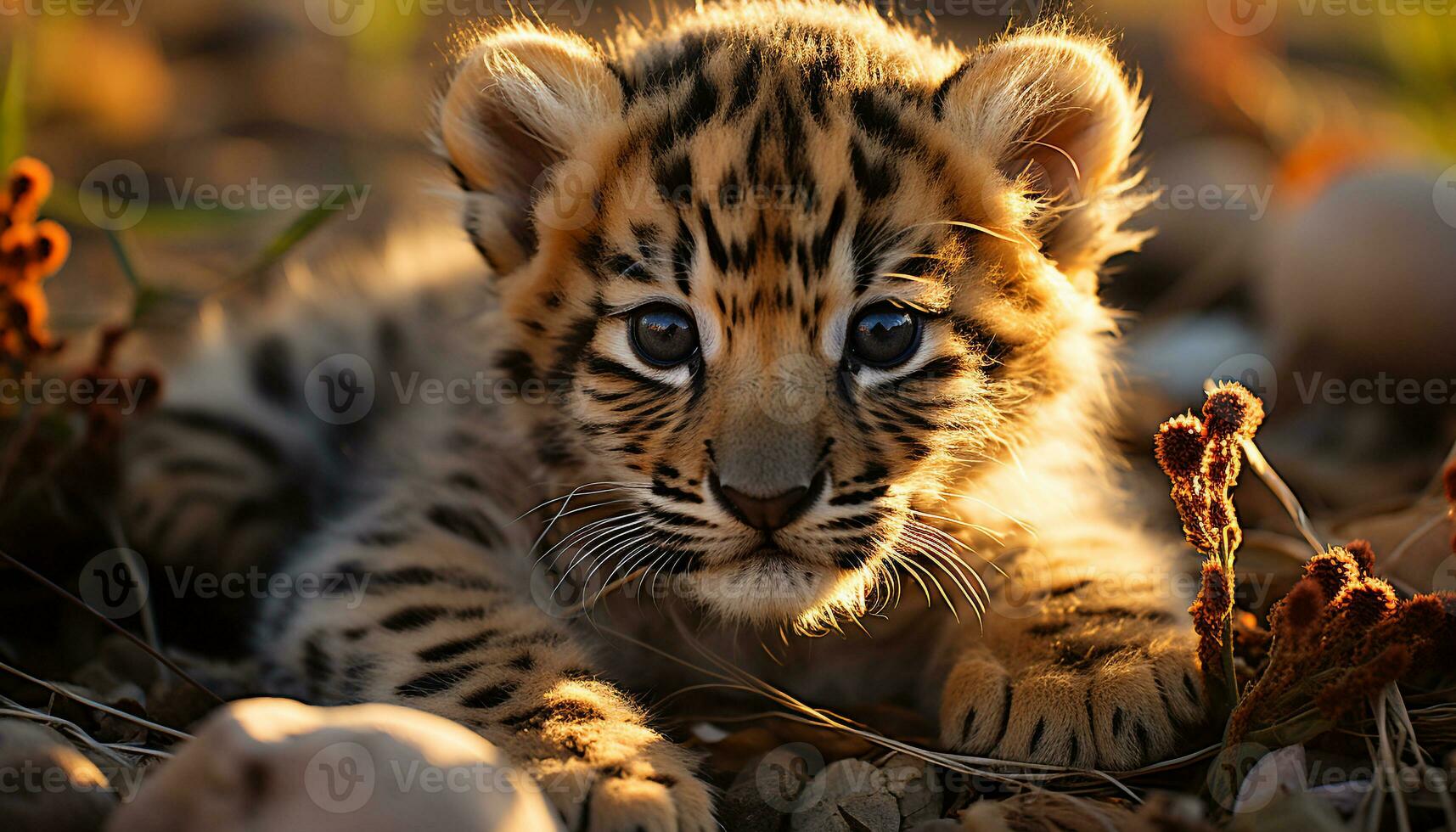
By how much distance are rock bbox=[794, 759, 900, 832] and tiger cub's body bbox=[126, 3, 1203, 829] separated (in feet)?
0.66

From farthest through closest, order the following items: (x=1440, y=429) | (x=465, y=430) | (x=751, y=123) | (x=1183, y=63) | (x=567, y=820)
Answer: (x=1183, y=63), (x=1440, y=429), (x=465, y=430), (x=751, y=123), (x=567, y=820)

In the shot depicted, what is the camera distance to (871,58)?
8.55 ft

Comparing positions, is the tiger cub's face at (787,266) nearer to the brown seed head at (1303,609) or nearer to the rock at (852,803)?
the rock at (852,803)

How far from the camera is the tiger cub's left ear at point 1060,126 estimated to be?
245 cm

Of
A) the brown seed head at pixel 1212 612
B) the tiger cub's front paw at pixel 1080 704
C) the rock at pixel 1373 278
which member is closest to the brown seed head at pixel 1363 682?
the brown seed head at pixel 1212 612

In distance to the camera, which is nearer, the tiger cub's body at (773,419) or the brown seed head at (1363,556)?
the brown seed head at (1363,556)

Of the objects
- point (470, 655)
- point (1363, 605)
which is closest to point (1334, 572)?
point (1363, 605)

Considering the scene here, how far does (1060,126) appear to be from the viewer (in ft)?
8.57

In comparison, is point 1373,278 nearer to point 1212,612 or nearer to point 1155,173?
point 1155,173

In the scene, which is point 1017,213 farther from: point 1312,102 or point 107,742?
point 1312,102

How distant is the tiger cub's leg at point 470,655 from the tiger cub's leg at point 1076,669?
608mm

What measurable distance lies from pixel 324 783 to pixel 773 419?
1.06 meters

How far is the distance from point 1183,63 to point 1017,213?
4120 millimetres

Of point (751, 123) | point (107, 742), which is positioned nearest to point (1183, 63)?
point (751, 123)
